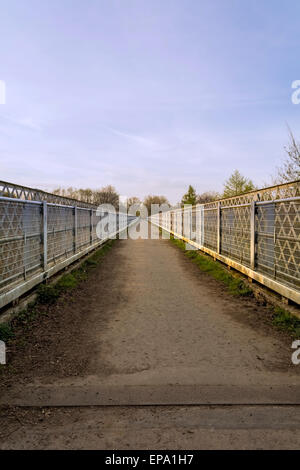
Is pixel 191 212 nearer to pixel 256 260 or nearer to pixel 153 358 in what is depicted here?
pixel 256 260

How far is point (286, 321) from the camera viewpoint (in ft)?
14.3

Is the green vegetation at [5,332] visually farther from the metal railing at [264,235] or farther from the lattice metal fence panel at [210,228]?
the lattice metal fence panel at [210,228]

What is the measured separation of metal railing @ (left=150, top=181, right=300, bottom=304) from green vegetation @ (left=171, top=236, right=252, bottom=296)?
9.5 inches

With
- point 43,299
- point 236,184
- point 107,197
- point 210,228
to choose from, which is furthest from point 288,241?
point 107,197

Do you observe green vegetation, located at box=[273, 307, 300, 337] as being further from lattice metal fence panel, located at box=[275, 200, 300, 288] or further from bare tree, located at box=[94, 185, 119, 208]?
bare tree, located at box=[94, 185, 119, 208]

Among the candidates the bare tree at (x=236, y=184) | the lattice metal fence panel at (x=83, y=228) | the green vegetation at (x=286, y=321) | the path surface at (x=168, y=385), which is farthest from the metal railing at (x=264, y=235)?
the bare tree at (x=236, y=184)

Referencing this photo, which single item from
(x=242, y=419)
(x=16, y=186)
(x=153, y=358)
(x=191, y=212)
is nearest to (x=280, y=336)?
(x=153, y=358)

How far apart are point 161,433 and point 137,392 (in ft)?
1.93

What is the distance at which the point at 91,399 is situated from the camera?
2.57m

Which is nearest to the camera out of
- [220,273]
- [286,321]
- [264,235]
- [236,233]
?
[286,321]

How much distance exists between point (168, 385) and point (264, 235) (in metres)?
3.67

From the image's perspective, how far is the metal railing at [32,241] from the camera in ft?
14.1

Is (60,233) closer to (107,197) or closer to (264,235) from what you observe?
(264,235)

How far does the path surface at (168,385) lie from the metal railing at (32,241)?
106cm
